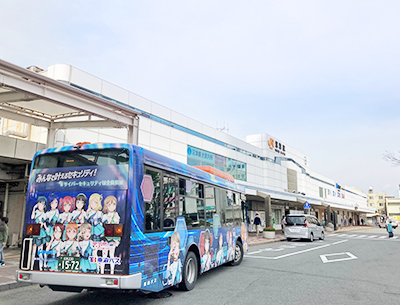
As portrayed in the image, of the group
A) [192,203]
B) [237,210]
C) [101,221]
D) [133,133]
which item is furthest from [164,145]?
[101,221]

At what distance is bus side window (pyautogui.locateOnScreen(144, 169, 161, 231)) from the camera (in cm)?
566

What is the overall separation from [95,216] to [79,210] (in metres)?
0.34

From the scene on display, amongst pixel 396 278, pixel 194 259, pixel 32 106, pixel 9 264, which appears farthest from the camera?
pixel 32 106

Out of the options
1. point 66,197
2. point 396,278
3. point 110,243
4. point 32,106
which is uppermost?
point 32,106

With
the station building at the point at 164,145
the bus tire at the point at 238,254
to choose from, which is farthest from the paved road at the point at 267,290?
the station building at the point at 164,145

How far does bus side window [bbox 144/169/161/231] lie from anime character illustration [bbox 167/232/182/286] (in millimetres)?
707

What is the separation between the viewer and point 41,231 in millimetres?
5633

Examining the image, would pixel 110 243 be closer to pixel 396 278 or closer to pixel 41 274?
pixel 41 274

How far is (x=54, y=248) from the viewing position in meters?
5.48

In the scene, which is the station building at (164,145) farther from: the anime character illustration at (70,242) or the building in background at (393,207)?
the building in background at (393,207)

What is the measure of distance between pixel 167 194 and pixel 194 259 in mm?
2043

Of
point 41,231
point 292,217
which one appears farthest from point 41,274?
point 292,217

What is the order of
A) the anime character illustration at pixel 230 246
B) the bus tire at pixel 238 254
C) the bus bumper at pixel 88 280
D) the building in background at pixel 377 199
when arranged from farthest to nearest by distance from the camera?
the building in background at pixel 377 199, the bus tire at pixel 238 254, the anime character illustration at pixel 230 246, the bus bumper at pixel 88 280

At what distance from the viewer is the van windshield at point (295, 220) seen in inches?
899
